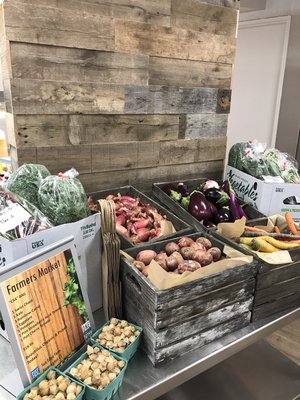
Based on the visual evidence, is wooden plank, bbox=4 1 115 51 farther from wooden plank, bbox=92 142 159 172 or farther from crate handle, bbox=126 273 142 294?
crate handle, bbox=126 273 142 294

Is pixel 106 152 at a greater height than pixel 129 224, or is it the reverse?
pixel 106 152

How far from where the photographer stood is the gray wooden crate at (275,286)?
1.09m

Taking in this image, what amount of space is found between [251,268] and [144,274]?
33cm

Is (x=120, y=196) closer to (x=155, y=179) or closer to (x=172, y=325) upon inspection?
(x=155, y=179)

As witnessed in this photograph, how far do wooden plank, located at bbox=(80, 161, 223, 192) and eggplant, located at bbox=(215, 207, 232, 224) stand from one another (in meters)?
0.40

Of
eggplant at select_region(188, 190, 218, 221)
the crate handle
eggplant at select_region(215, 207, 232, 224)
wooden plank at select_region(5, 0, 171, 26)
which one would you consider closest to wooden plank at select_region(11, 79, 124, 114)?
wooden plank at select_region(5, 0, 171, 26)

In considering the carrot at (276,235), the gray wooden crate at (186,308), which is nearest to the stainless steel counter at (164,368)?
the gray wooden crate at (186,308)

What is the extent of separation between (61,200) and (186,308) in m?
0.48

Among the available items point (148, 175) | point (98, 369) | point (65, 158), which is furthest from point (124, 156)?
point (98, 369)

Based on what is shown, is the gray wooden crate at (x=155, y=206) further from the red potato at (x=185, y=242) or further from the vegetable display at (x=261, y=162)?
the vegetable display at (x=261, y=162)

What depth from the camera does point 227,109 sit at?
1.80 metres

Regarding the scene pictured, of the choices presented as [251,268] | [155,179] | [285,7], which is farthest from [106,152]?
[285,7]

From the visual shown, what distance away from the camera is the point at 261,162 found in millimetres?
1645

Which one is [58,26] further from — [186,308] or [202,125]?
[186,308]
